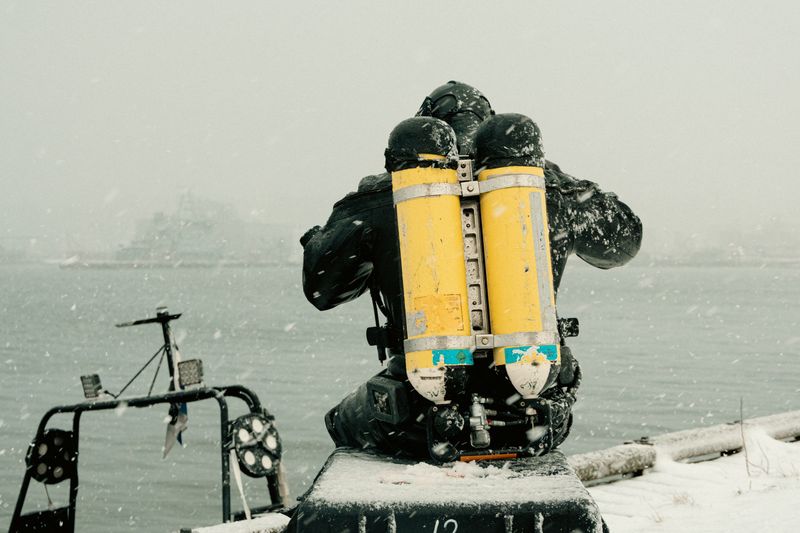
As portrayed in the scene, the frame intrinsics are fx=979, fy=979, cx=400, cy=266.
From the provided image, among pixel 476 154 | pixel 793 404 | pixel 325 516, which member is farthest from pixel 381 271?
pixel 793 404

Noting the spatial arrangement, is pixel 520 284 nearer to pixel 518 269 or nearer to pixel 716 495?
pixel 518 269

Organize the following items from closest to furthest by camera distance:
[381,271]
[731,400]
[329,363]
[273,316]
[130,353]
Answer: [381,271], [731,400], [329,363], [130,353], [273,316]

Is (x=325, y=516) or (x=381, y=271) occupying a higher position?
(x=381, y=271)

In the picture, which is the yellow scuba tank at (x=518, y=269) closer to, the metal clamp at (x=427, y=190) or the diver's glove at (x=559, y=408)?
the metal clamp at (x=427, y=190)

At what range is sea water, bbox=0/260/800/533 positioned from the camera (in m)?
20.0

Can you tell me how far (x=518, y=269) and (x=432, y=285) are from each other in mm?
279

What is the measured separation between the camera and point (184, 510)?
702 inches

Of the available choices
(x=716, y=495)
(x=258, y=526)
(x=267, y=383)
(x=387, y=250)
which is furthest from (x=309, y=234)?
(x=267, y=383)

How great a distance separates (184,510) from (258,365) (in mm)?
30577

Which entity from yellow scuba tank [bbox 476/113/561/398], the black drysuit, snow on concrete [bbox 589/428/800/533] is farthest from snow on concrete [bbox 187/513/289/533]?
yellow scuba tank [bbox 476/113/561/398]

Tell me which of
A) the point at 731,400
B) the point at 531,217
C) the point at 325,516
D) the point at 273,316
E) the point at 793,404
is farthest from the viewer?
the point at 273,316

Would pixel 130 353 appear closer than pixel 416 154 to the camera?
No

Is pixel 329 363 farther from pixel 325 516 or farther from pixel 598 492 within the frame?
pixel 325 516

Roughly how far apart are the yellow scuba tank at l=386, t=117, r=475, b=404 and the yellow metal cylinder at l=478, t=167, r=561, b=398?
104 millimetres
